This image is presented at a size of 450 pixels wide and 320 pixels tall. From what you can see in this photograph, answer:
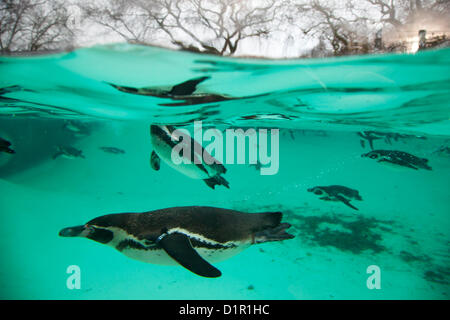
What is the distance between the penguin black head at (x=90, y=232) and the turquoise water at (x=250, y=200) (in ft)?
7.40

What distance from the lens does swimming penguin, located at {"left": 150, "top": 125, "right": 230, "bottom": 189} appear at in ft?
15.6

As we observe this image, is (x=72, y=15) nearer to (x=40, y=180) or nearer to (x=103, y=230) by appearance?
(x=103, y=230)

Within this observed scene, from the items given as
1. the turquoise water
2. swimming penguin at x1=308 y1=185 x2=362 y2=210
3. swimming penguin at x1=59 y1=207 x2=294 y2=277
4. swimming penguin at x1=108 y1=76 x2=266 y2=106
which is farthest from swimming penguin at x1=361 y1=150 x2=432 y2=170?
swimming penguin at x1=59 y1=207 x2=294 y2=277

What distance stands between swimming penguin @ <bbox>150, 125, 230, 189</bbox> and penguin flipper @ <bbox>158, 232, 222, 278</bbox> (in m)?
1.55

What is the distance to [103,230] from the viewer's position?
3.81m

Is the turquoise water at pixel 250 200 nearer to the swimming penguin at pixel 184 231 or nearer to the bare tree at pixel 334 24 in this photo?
the bare tree at pixel 334 24

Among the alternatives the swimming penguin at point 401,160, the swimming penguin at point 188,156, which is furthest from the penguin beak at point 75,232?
the swimming penguin at point 401,160

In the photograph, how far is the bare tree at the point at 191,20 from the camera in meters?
3.20

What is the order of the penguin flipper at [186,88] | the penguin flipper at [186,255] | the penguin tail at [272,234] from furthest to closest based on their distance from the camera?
the penguin flipper at [186,88], the penguin tail at [272,234], the penguin flipper at [186,255]

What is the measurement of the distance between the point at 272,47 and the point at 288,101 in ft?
9.08
